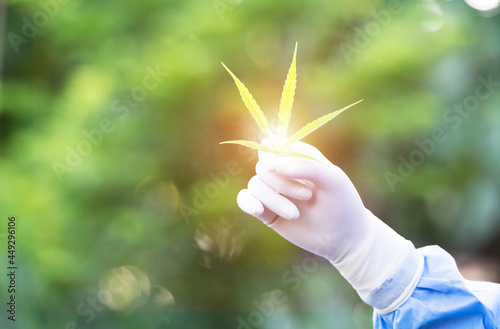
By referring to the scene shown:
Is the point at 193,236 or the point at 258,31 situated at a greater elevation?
the point at 258,31

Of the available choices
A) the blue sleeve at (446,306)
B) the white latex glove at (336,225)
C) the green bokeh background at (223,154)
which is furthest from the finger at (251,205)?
the green bokeh background at (223,154)

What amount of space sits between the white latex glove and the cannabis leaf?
0.07ft

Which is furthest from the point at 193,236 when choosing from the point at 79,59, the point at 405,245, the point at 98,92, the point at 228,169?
the point at 405,245

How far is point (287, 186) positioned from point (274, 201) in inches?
0.6

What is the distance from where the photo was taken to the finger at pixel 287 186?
0.45m

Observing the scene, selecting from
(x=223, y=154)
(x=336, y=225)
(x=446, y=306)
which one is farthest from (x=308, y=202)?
(x=223, y=154)

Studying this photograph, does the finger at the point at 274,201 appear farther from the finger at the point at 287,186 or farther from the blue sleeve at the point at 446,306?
the blue sleeve at the point at 446,306

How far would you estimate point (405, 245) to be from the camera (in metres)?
0.49

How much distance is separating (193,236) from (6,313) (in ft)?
1.10

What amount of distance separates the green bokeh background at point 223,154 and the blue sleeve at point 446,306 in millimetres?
486

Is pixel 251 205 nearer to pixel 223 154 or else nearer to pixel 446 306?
pixel 446 306

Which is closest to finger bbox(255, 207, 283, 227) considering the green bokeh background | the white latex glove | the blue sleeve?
the white latex glove

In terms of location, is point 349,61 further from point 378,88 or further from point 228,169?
point 228,169

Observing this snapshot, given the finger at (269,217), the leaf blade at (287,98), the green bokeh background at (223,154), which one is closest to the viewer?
the leaf blade at (287,98)
